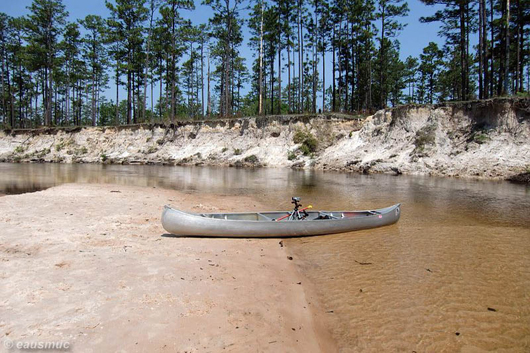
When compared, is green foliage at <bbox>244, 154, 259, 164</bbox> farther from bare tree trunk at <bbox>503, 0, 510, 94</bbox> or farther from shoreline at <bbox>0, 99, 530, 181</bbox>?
bare tree trunk at <bbox>503, 0, 510, 94</bbox>

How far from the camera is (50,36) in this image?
41.6 meters

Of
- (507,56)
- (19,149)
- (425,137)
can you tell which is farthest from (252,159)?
(19,149)

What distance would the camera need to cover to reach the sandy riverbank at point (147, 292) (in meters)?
3.52

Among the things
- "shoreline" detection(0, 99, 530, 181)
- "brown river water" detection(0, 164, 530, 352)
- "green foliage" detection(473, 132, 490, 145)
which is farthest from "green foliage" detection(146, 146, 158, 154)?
"green foliage" detection(473, 132, 490, 145)

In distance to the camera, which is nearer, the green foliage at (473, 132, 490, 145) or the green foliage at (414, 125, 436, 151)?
the green foliage at (473, 132, 490, 145)

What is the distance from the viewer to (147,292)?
4539 mm

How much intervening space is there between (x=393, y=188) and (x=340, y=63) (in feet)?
93.6

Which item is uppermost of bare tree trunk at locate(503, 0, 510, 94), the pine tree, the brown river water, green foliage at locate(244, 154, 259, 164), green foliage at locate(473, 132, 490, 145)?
the pine tree

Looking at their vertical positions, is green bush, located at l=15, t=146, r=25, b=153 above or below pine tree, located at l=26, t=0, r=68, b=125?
below

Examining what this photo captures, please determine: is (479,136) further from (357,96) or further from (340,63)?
(357,96)

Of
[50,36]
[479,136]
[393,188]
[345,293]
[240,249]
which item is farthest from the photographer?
[50,36]

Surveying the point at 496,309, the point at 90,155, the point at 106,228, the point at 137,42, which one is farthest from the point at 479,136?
the point at 90,155

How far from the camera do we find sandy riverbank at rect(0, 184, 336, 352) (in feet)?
11.5

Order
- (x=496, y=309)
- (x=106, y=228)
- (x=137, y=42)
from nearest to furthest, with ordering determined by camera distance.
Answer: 1. (x=496, y=309)
2. (x=106, y=228)
3. (x=137, y=42)
